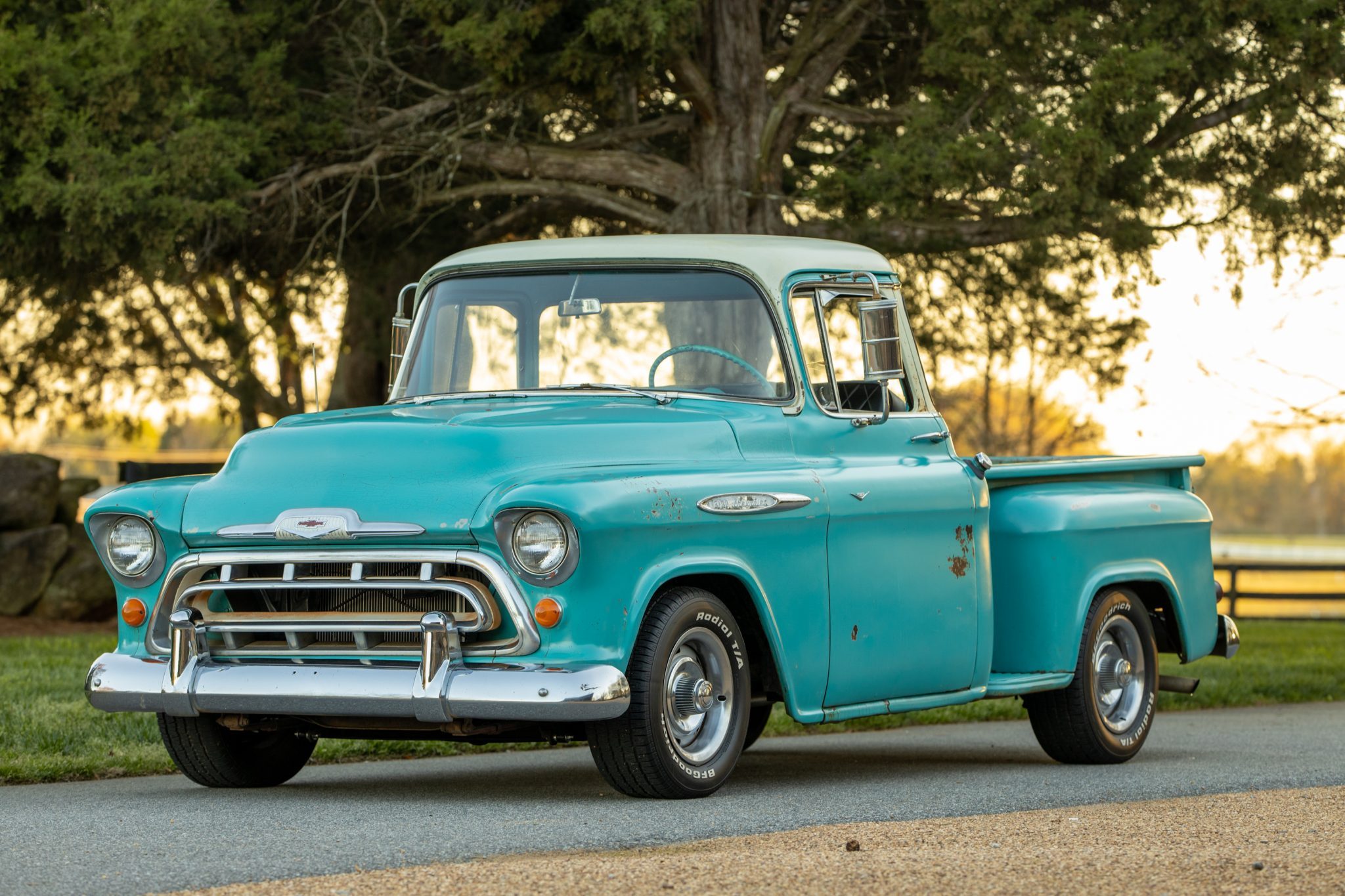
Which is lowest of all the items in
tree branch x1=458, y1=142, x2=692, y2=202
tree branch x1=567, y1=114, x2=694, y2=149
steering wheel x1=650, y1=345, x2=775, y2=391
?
steering wheel x1=650, y1=345, x2=775, y2=391

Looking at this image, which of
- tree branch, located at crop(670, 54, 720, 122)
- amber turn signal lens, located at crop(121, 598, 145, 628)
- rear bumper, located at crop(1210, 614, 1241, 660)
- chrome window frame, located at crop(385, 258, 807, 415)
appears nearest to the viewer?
amber turn signal lens, located at crop(121, 598, 145, 628)

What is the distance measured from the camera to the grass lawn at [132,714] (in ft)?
30.2

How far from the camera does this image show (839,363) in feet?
28.8

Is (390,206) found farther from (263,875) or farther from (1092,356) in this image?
(263,875)

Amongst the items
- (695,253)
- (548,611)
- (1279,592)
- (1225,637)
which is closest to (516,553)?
(548,611)

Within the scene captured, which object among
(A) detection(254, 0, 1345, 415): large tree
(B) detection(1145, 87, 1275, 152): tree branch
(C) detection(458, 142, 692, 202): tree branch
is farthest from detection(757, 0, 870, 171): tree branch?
(B) detection(1145, 87, 1275, 152): tree branch

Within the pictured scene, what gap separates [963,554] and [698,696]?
72.3 inches

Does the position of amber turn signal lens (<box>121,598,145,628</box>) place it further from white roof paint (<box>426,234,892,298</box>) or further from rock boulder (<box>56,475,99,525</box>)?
rock boulder (<box>56,475,99,525</box>)

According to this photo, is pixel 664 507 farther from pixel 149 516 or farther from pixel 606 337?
pixel 149 516

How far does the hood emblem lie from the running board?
4.78 meters

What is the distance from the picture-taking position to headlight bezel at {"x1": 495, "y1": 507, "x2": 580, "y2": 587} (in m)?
6.79

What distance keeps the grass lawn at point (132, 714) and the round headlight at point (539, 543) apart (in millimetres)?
3132

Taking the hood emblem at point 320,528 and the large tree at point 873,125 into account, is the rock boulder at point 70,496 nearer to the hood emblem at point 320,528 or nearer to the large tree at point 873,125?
the large tree at point 873,125

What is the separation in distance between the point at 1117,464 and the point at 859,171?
8.20 meters
